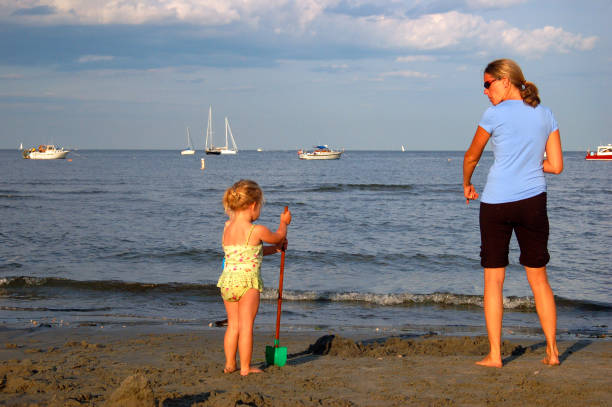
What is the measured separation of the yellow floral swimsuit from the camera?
13.3 ft

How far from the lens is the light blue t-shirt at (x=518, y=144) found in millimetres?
3885

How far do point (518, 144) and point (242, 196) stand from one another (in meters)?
1.98

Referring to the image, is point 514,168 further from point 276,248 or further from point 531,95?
point 276,248

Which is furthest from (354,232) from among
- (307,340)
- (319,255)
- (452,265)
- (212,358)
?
(212,358)

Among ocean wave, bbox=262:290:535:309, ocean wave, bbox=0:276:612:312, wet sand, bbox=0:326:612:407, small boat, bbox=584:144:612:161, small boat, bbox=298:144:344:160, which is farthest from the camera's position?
small boat, bbox=298:144:344:160

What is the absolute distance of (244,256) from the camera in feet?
13.4

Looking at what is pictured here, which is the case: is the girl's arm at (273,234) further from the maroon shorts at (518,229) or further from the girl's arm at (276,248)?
the maroon shorts at (518,229)

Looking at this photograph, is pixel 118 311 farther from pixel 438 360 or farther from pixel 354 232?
pixel 354 232

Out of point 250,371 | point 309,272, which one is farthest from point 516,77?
point 309,272

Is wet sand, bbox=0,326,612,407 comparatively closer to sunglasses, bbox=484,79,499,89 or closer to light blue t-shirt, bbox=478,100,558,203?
light blue t-shirt, bbox=478,100,558,203

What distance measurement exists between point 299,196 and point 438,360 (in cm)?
2556

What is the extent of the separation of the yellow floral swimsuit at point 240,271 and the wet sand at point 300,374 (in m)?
0.61

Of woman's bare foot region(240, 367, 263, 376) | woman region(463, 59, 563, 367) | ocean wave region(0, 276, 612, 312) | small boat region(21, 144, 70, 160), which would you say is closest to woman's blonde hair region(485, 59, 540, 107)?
woman region(463, 59, 563, 367)

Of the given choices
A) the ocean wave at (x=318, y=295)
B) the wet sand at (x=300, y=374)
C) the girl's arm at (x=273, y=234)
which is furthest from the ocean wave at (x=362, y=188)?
the girl's arm at (x=273, y=234)
